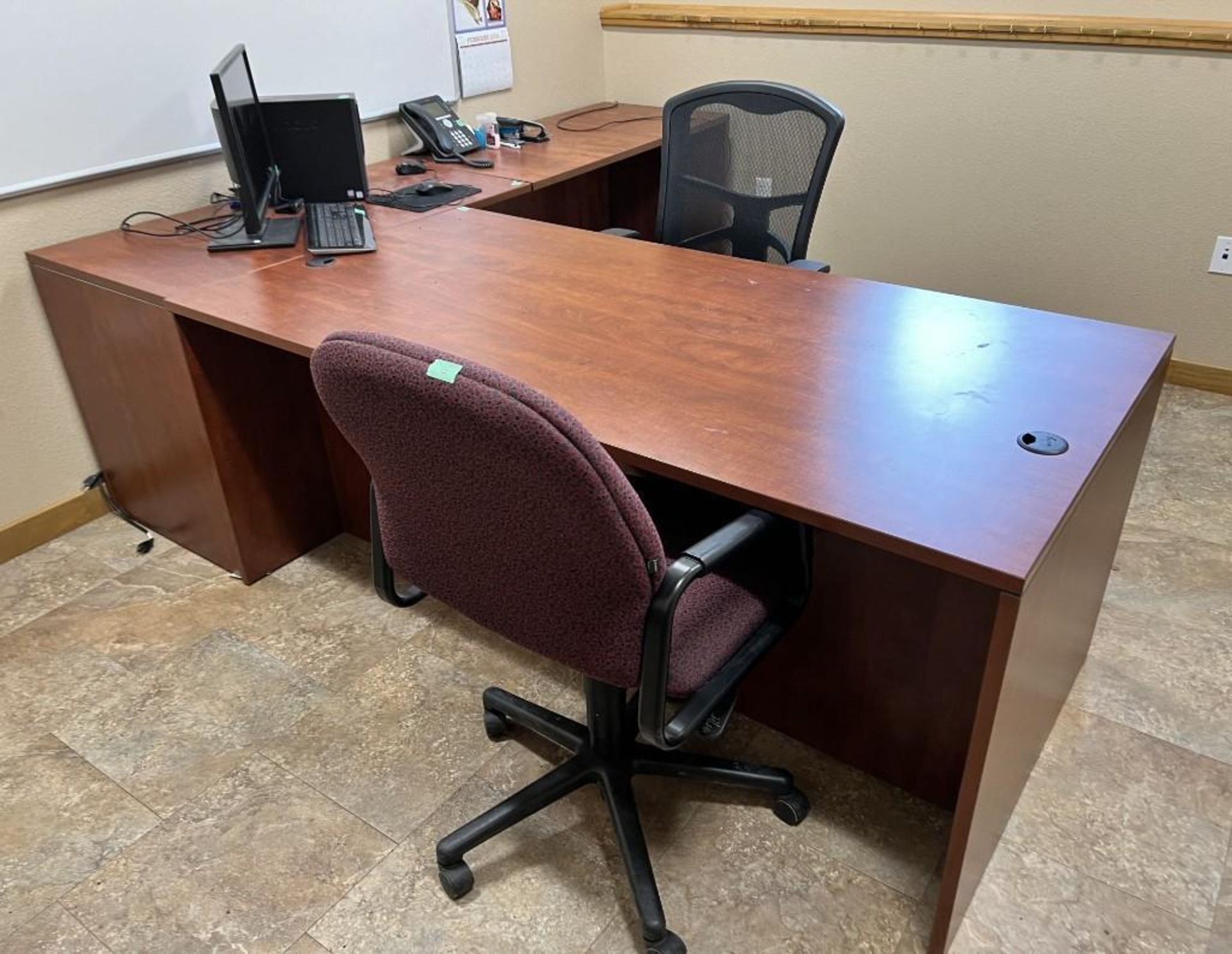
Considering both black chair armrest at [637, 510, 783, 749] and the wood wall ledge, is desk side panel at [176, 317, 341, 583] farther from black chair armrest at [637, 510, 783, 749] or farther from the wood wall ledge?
the wood wall ledge

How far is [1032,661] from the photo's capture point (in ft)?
4.47

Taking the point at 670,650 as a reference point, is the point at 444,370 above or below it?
above

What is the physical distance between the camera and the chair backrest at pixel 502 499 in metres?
1.03

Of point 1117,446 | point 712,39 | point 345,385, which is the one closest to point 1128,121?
point 712,39

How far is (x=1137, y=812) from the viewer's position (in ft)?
5.47

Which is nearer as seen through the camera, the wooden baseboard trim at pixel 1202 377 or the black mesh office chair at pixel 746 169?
the black mesh office chair at pixel 746 169

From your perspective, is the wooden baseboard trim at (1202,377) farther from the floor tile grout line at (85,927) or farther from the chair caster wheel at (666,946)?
the floor tile grout line at (85,927)

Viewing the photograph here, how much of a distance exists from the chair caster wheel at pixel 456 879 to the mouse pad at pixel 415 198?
1654 millimetres

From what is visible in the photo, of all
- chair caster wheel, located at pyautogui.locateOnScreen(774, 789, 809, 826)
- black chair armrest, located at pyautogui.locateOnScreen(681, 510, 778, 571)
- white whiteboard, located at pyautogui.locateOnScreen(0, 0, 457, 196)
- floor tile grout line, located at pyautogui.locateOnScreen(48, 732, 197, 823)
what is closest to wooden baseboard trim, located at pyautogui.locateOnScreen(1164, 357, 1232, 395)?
chair caster wheel, located at pyautogui.locateOnScreen(774, 789, 809, 826)

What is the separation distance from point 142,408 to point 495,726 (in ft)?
3.83

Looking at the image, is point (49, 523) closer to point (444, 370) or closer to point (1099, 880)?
point (444, 370)

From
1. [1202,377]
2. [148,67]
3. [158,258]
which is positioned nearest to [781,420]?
[158,258]

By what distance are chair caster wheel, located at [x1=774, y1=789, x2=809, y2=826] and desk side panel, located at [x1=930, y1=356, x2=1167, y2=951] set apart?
29 centimetres

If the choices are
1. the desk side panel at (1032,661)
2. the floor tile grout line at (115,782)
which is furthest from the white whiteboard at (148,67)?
the desk side panel at (1032,661)
